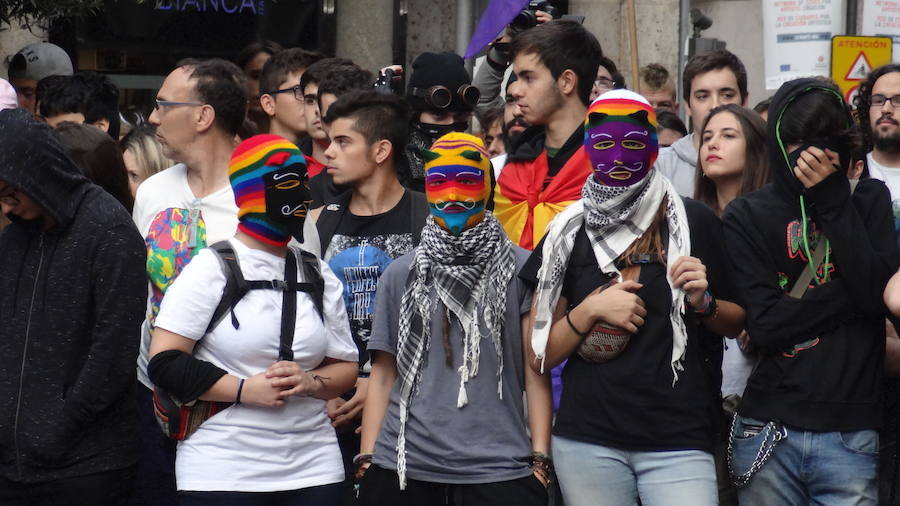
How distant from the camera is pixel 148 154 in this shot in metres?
7.17

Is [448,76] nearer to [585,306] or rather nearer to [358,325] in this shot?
[358,325]

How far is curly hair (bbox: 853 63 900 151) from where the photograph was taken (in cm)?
657

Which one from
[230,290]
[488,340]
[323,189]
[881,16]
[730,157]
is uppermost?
[881,16]

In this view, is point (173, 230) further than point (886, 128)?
No

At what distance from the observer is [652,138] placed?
4980mm

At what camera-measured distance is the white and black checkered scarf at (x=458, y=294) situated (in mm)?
5043

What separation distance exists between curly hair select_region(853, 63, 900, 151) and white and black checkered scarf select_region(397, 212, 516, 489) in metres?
2.35

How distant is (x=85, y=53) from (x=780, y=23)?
19.3 feet

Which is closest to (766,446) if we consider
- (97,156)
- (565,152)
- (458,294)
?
(458,294)

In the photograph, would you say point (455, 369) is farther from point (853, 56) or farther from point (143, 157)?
point (853, 56)

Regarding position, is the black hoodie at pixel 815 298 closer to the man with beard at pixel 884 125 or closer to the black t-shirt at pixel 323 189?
the man with beard at pixel 884 125

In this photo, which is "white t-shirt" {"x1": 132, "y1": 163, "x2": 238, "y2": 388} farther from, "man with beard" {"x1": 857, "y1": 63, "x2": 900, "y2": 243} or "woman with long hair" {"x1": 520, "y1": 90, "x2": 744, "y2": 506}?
"man with beard" {"x1": 857, "y1": 63, "x2": 900, "y2": 243}

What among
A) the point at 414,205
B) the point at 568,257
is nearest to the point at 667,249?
the point at 568,257

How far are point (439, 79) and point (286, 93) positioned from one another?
109cm
